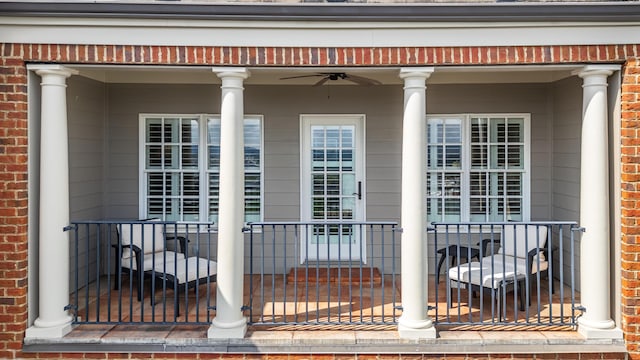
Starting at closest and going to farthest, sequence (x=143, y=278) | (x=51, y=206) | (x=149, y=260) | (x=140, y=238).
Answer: (x=51, y=206)
(x=143, y=278)
(x=149, y=260)
(x=140, y=238)

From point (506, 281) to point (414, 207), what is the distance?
1.46m

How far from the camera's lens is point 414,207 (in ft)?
14.6

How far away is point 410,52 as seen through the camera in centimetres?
439

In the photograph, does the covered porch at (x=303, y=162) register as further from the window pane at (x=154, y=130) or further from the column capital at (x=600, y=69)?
the column capital at (x=600, y=69)

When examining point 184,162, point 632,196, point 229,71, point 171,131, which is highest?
point 229,71

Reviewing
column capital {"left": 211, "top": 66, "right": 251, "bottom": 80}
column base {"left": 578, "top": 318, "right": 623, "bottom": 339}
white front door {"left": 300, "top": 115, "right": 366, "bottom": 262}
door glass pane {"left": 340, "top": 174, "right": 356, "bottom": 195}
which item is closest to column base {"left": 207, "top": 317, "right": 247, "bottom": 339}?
column capital {"left": 211, "top": 66, "right": 251, "bottom": 80}

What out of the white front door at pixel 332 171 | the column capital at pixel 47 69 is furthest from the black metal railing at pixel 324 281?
the column capital at pixel 47 69

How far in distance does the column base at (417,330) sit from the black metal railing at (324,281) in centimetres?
21

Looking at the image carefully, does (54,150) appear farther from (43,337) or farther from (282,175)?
(282,175)

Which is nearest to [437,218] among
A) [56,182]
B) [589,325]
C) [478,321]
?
[478,321]

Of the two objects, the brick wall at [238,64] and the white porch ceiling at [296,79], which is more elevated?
the white porch ceiling at [296,79]

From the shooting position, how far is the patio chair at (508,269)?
4662 mm

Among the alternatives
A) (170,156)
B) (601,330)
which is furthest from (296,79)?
(601,330)

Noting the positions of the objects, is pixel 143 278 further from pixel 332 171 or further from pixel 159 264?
pixel 332 171
